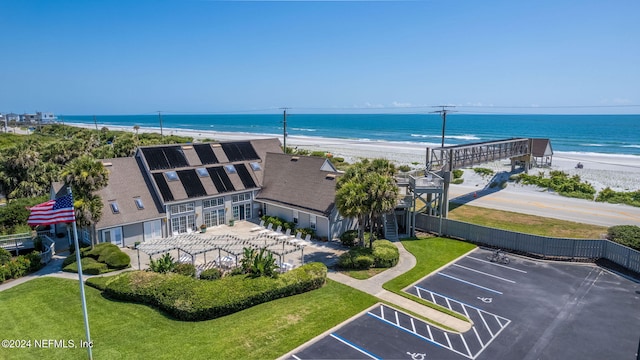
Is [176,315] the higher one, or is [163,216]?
[163,216]

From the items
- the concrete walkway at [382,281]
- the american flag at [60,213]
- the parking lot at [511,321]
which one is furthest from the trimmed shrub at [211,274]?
the american flag at [60,213]

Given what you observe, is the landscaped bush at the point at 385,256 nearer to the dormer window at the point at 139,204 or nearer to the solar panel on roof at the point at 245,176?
the solar panel on roof at the point at 245,176

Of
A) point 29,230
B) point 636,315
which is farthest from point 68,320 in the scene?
point 636,315

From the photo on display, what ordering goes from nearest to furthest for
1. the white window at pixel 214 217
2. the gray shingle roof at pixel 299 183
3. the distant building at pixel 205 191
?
1. the distant building at pixel 205 191
2. the gray shingle roof at pixel 299 183
3. the white window at pixel 214 217

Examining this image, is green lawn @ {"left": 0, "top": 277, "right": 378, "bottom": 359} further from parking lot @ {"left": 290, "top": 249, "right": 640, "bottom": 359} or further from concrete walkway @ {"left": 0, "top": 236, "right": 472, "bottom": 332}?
parking lot @ {"left": 290, "top": 249, "right": 640, "bottom": 359}

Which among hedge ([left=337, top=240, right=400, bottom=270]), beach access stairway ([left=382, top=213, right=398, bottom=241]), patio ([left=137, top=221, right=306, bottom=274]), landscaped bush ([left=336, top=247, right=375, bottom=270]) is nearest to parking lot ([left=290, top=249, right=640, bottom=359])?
hedge ([left=337, top=240, right=400, bottom=270])

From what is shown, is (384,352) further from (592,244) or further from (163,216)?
(163,216)
